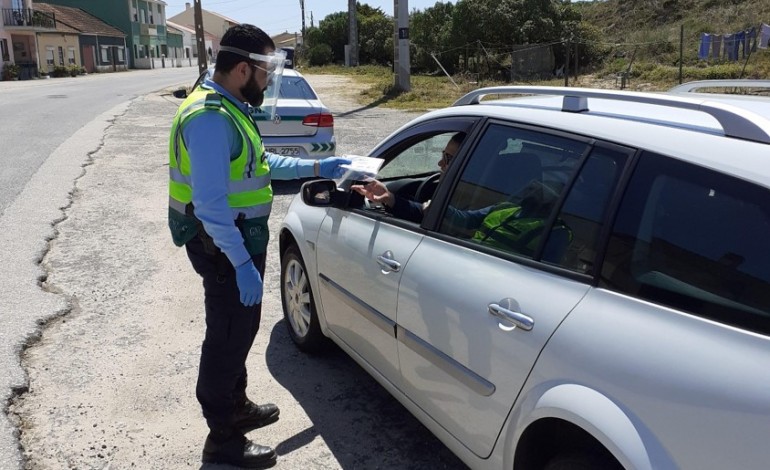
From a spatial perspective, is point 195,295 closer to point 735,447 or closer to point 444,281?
point 444,281

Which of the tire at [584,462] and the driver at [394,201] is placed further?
the driver at [394,201]

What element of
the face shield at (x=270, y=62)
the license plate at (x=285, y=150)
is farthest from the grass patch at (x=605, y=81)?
the face shield at (x=270, y=62)

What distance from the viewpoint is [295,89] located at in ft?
32.0

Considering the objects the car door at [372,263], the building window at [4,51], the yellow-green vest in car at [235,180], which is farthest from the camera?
the building window at [4,51]

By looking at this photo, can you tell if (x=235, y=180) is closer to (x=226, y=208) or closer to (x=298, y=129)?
(x=226, y=208)

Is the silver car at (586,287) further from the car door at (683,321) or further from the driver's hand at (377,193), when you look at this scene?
the driver's hand at (377,193)

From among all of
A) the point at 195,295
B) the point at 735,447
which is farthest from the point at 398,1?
the point at 735,447

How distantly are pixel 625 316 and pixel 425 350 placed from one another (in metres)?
0.97

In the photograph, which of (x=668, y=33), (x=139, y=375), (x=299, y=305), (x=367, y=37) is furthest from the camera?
(x=367, y=37)

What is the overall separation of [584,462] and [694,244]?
2.35 feet

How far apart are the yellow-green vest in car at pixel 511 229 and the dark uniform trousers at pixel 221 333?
1084 mm

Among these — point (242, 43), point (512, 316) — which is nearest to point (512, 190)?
point (512, 316)

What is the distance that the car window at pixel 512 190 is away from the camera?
2.42 meters

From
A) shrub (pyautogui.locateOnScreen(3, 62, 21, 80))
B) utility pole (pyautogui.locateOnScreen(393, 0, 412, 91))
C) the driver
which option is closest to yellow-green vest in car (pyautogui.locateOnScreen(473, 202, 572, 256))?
the driver
